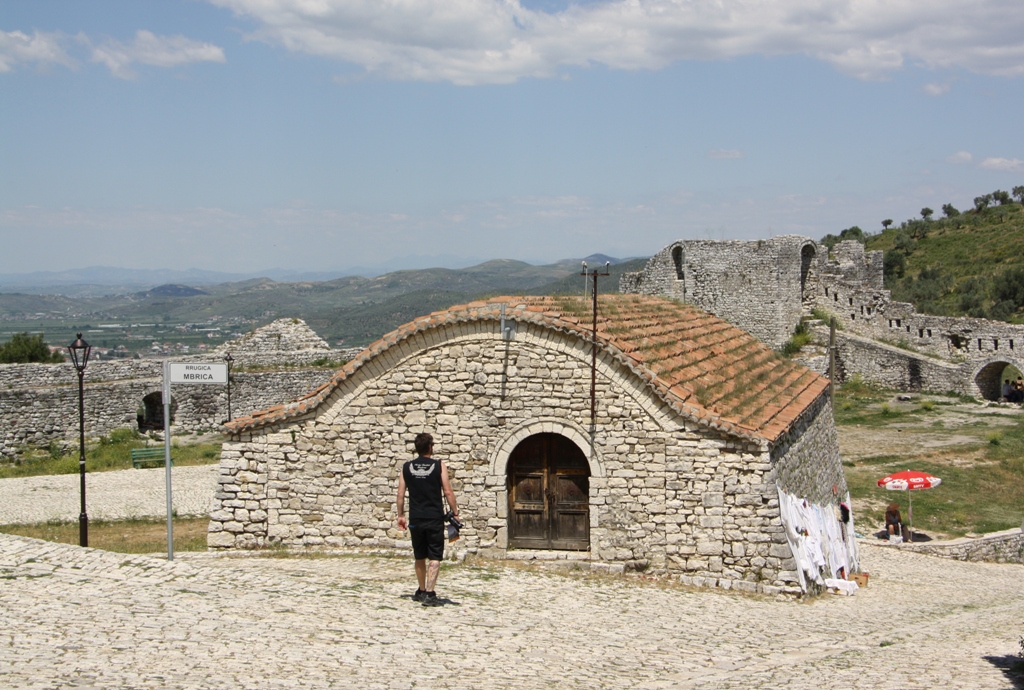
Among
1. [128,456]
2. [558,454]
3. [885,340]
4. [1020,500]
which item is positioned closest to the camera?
[558,454]

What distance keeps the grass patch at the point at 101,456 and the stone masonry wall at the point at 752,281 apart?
887 inches

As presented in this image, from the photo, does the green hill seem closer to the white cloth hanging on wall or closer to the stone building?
the white cloth hanging on wall

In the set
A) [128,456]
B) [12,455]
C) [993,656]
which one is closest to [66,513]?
[128,456]

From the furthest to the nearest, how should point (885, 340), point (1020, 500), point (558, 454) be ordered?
point (885, 340)
point (1020, 500)
point (558, 454)

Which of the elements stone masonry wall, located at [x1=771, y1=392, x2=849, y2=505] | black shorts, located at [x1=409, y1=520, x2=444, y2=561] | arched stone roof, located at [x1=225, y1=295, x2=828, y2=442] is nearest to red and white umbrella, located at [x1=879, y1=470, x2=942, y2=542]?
stone masonry wall, located at [x1=771, y1=392, x2=849, y2=505]

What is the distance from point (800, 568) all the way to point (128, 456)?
22.2 metres

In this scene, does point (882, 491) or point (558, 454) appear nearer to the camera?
point (558, 454)

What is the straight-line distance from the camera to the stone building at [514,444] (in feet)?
42.2

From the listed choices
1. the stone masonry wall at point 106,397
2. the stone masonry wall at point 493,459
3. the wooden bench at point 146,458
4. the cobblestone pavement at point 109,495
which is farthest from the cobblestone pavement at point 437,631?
the stone masonry wall at point 106,397

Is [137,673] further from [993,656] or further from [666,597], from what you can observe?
[993,656]

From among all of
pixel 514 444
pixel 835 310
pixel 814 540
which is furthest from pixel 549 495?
pixel 835 310

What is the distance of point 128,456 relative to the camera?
93.9 feet

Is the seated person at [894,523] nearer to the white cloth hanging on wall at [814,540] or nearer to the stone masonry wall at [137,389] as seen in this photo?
the white cloth hanging on wall at [814,540]

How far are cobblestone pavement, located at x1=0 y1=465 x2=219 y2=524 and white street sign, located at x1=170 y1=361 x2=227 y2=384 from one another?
8.17 m
